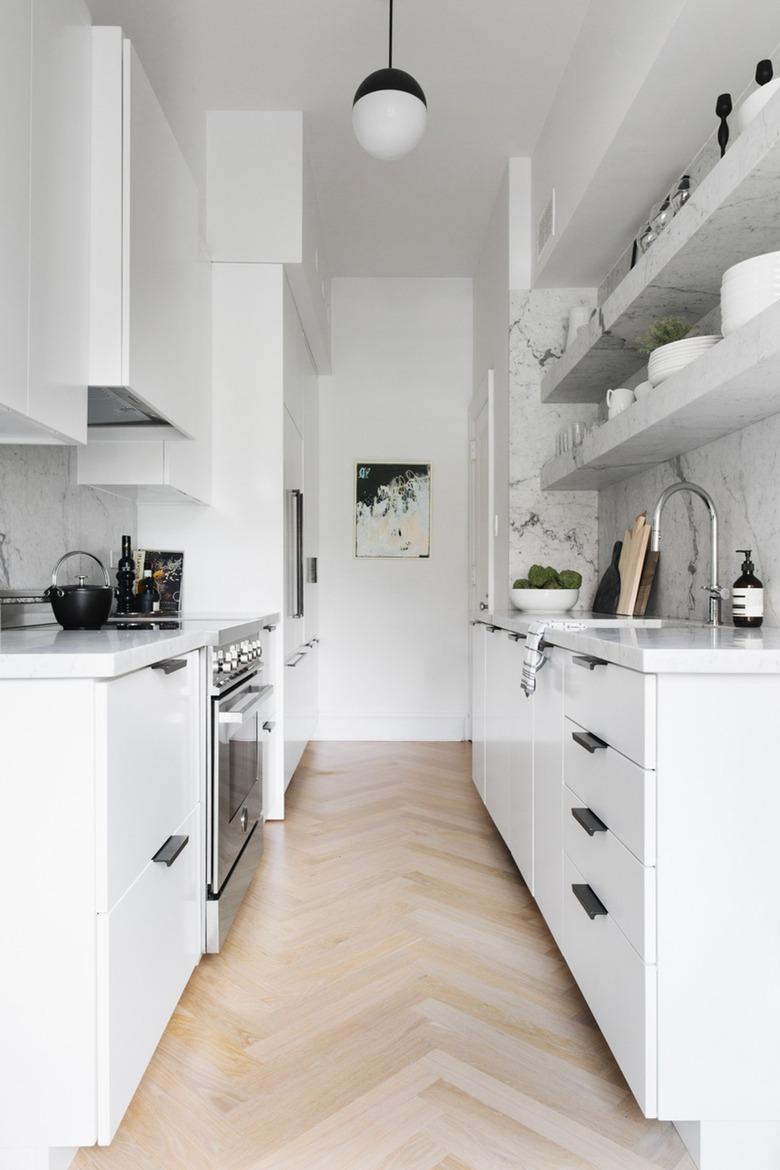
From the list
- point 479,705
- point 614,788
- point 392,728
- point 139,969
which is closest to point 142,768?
point 139,969

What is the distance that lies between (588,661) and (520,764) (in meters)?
0.89

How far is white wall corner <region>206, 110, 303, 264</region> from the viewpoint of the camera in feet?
10.7

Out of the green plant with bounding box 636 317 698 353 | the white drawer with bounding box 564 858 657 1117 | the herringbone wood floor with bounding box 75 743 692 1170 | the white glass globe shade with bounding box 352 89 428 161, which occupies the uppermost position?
the white glass globe shade with bounding box 352 89 428 161

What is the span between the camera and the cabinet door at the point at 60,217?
159cm

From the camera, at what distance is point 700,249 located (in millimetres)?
1948

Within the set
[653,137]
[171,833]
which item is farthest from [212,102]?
[171,833]

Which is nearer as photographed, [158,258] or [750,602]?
[750,602]

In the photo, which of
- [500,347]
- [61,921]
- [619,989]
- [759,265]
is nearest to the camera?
[61,921]

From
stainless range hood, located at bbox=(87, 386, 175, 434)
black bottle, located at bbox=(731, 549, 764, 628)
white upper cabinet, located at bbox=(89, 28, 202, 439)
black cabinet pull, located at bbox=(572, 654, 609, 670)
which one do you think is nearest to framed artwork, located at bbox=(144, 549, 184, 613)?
stainless range hood, located at bbox=(87, 386, 175, 434)

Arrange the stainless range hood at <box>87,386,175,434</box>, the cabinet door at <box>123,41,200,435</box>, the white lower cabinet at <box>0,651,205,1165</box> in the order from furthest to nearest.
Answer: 1. the stainless range hood at <box>87,386,175,434</box>
2. the cabinet door at <box>123,41,200,435</box>
3. the white lower cabinet at <box>0,651,205,1165</box>

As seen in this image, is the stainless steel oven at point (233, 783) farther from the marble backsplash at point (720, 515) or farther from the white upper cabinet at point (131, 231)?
the marble backsplash at point (720, 515)

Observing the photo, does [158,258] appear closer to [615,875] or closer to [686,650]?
[686,650]

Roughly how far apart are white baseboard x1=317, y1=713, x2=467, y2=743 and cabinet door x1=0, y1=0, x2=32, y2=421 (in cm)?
370

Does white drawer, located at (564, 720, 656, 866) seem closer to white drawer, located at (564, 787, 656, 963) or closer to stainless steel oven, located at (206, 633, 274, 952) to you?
white drawer, located at (564, 787, 656, 963)
